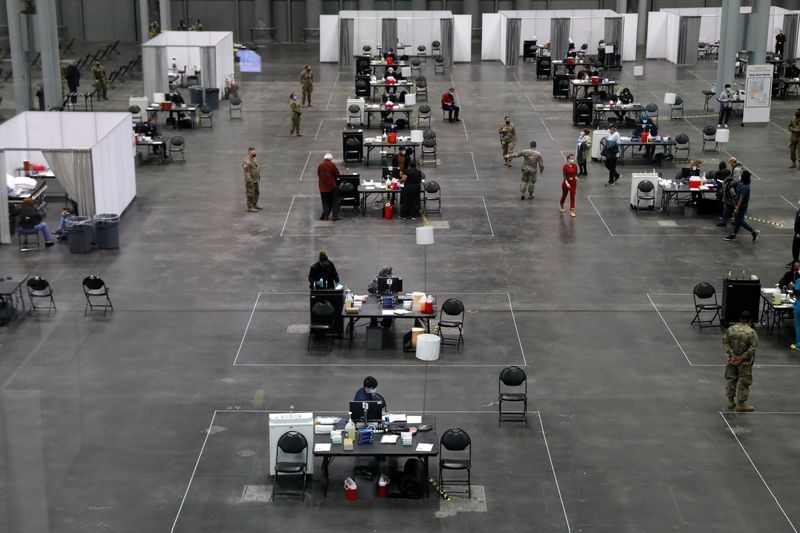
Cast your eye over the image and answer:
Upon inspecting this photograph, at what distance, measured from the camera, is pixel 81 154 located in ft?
86.2

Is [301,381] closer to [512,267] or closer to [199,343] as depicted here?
[199,343]

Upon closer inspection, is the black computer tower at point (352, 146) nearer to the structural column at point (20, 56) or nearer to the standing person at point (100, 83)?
the structural column at point (20, 56)

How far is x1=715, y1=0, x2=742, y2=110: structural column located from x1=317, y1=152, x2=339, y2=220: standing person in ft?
64.3

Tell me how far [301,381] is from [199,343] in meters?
2.56

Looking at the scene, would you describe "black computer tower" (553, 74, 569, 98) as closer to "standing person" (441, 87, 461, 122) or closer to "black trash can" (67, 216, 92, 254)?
"standing person" (441, 87, 461, 122)

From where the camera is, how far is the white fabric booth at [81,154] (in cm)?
2625

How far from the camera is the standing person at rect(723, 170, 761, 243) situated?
2620cm

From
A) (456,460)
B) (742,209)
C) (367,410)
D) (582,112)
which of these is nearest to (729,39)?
(582,112)

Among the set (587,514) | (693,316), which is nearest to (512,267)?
(693,316)

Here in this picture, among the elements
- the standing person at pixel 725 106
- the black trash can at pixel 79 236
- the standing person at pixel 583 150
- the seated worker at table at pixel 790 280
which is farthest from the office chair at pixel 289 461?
the standing person at pixel 725 106

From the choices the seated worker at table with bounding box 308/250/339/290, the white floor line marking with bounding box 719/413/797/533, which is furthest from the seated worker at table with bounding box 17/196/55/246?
the white floor line marking with bounding box 719/413/797/533

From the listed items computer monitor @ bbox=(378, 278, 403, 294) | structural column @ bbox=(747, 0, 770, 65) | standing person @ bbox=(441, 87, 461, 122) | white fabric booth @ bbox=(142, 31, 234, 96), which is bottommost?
computer monitor @ bbox=(378, 278, 403, 294)

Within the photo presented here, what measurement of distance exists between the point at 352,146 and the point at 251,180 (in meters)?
5.91

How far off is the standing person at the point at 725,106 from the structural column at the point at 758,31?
3189mm
